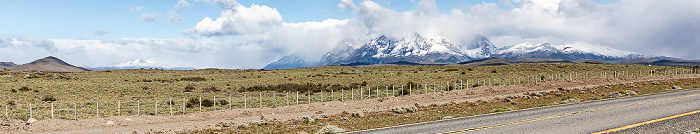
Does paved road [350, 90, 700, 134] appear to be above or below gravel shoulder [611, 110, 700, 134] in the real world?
below

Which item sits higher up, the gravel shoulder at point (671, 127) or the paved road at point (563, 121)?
the gravel shoulder at point (671, 127)

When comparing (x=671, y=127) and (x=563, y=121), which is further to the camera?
(x=563, y=121)

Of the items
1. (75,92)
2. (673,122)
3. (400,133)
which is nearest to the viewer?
(673,122)

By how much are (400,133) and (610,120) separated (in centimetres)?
874

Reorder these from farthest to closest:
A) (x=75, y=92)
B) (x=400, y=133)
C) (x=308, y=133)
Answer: (x=75, y=92) → (x=308, y=133) → (x=400, y=133)

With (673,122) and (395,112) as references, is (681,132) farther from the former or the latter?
(395,112)

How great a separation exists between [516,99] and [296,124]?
21999 millimetres

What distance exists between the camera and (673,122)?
16219 millimetres

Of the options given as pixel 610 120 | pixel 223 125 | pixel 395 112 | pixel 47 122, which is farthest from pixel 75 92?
pixel 610 120

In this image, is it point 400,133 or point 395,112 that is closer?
point 400,133

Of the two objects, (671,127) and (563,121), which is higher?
(671,127)

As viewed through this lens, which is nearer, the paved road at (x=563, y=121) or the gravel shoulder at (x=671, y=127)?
the gravel shoulder at (x=671, y=127)

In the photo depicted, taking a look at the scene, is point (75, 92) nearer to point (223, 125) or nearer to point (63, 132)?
point (63, 132)

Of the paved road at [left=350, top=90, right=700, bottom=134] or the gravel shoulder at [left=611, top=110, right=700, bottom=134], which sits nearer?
the gravel shoulder at [left=611, top=110, right=700, bottom=134]
